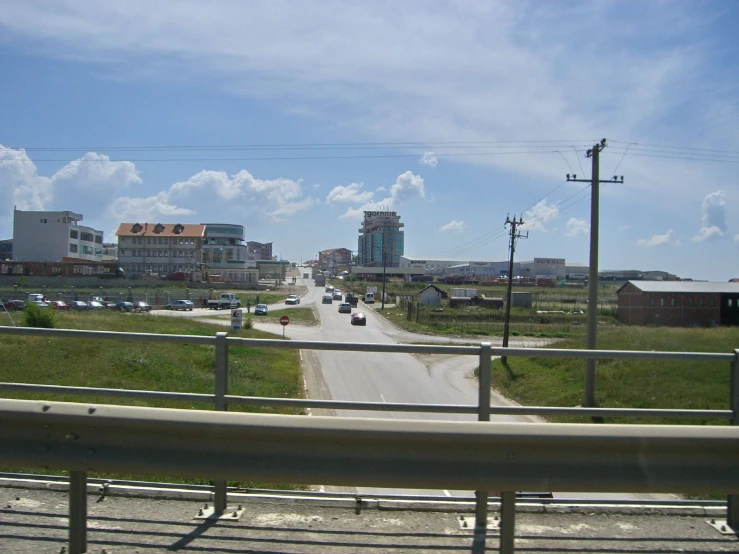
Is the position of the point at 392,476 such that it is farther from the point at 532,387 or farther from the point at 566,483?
the point at 532,387

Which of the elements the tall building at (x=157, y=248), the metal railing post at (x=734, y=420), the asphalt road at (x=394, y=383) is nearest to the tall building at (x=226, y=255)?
the tall building at (x=157, y=248)

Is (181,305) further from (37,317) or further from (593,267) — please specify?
(593,267)

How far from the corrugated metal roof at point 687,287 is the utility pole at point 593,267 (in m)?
34.3

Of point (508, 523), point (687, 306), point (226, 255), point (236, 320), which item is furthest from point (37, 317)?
point (226, 255)

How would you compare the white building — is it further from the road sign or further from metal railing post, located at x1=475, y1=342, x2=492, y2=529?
metal railing post, located at x1=475, y1=342, x2=492, y2=529

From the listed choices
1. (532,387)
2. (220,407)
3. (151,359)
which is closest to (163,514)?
(220,407)

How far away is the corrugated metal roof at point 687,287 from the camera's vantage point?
57344 millimetres

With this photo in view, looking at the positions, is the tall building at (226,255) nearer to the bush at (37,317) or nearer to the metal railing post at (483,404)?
the bush at (37,317)

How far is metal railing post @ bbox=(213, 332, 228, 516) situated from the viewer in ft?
14.9

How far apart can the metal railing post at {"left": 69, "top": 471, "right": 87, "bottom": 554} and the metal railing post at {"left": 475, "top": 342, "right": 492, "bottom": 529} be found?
2377 mm

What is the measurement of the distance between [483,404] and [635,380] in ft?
57.5

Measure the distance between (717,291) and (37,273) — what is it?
89.4 meters

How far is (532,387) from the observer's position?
2916 centimetres

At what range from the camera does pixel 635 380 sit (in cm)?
2016
